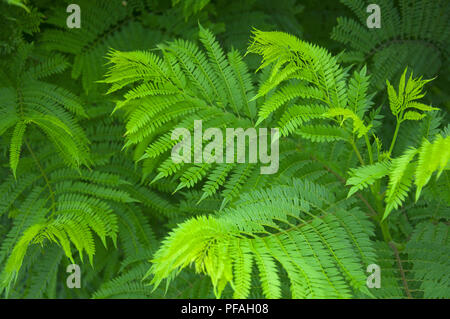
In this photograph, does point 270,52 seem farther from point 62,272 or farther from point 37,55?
point 62,272

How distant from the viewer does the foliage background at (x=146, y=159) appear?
1343mm

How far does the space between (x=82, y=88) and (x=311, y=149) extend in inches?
42.4

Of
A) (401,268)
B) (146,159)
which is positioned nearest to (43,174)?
(146,159)

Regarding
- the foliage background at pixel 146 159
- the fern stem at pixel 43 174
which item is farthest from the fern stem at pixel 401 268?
the fern stem at pixel 43 174

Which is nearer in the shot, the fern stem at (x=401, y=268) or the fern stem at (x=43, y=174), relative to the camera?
the fern stem at (x=401, y=268)

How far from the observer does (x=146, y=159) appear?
5.52ft

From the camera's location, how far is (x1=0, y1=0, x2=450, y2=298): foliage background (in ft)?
4.41

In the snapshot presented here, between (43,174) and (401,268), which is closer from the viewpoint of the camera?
(401,268)

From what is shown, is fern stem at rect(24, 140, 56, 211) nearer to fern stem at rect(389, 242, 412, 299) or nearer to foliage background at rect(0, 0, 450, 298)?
foliage background at rect(0, 0, 450, 298)

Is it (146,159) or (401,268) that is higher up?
(146,159)

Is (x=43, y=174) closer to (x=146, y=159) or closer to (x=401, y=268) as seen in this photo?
(x=146, y=159)

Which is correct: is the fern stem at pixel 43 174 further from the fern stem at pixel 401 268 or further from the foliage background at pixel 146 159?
the fern stem at pixel 401 268

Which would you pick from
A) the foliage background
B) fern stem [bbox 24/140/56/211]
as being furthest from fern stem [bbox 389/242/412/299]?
fern stem [bbox 24/140/56/211]
